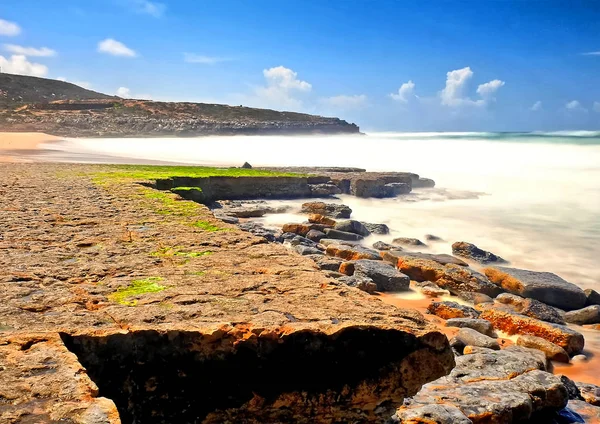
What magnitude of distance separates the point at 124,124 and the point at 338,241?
51217 millimetres

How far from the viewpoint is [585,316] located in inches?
253

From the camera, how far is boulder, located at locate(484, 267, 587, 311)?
706 cm

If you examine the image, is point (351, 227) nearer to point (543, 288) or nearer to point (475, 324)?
point (543, 288)

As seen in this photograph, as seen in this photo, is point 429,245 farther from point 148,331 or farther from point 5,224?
point 148,331

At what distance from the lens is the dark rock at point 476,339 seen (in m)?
4.88

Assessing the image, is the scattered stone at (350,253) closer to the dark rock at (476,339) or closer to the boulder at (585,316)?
the boulder at (585,316)

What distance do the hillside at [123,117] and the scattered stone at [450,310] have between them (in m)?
46.8

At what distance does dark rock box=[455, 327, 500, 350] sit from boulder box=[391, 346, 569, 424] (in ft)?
1.18

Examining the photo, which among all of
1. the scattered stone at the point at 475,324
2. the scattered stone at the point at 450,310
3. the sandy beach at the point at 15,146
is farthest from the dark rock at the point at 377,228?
the sandy beach at the point at 15,146

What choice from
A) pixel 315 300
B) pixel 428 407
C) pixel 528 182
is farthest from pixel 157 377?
pixel 528 182

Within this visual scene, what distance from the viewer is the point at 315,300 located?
2.93m

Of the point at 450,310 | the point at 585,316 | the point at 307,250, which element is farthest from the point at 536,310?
the point at 307,250

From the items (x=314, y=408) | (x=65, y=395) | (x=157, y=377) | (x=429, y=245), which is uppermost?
(x=65, y=395)

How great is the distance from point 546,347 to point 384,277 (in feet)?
7.42
